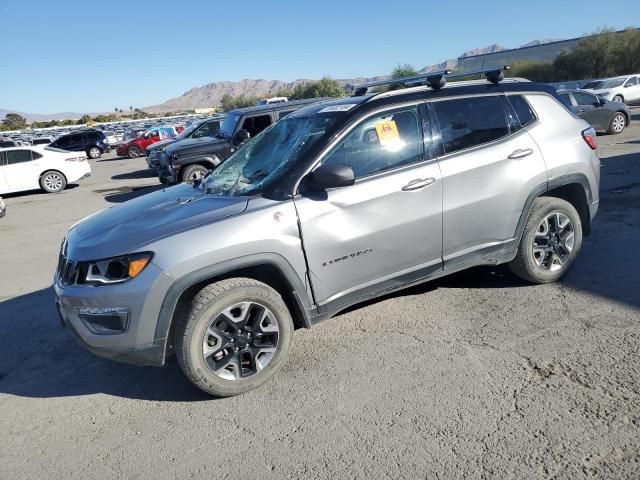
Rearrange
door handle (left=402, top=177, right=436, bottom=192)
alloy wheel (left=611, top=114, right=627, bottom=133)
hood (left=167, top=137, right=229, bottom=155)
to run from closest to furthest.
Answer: door handle (left=402, top=177, right=436, bottom=192) → hood (left=167, top=137, right=229, bottom=155) → alloy wheel (left=611, top=114, right=627, bottom=133)

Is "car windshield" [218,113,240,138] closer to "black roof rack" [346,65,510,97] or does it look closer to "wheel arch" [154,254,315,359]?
"black roof rack" [346,65,510,97]

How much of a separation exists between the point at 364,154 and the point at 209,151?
8179mm

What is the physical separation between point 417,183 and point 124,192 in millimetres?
11790

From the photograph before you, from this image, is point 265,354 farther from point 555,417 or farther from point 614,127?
point 614,127

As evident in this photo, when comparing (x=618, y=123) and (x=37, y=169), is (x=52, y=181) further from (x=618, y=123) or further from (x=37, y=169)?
(x=618, y=123)

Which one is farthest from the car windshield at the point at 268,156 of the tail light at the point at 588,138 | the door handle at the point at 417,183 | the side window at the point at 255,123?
the side window at the point at 255,123

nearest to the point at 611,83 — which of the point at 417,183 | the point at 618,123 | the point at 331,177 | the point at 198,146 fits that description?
the point at 618,123

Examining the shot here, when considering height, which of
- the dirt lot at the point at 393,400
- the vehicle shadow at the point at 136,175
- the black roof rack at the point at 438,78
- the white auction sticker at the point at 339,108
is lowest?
the vehicle shadow at the point at 136,175

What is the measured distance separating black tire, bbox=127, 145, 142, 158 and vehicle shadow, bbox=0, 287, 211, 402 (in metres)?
22.2

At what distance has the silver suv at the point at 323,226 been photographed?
3070 millimetres

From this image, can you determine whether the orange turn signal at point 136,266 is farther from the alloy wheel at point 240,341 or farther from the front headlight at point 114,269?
the alloy wheel at point 240,341

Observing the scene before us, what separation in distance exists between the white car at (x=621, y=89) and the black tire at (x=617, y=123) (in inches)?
341

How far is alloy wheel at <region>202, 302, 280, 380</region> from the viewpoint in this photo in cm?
319

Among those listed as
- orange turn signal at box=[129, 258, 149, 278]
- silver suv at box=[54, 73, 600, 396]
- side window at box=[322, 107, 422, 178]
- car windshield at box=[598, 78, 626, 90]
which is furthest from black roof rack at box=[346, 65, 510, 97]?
car windshield at box=[598, 78, 626, 90]
